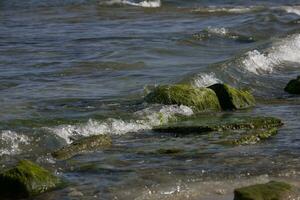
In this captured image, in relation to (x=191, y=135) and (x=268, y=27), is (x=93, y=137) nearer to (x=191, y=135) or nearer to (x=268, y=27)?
(x=191, y=135)

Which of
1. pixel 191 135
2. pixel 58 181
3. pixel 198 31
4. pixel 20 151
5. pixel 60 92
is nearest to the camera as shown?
pixel 58 181

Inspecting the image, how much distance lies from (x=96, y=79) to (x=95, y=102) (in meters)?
2.28

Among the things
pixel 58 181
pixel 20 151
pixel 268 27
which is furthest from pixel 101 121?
pixel 268 27

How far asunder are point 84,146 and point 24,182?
1.92m

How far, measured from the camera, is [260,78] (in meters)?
15.1

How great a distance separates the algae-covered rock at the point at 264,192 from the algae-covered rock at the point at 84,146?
2453 mm

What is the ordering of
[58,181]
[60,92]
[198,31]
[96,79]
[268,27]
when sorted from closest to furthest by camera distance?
1. [58,181]
2. [60,92]
3. [96,79]
4. [198,31]
5. [268,27]


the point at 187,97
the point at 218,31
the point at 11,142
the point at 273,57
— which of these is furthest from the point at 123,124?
the point at 218,31

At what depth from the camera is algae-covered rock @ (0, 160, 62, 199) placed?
290 inches

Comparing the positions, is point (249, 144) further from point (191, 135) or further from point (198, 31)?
point (198, 31)

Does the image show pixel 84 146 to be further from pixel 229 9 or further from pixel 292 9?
pixel 292 9

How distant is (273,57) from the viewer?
17.5 meters

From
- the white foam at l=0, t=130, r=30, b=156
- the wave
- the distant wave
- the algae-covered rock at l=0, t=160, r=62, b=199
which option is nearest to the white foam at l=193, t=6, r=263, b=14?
the distant wave

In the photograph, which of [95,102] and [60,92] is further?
[60,92]
